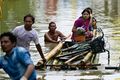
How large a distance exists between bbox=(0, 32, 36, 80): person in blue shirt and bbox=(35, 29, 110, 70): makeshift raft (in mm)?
5116

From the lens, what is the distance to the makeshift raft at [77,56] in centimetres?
1095

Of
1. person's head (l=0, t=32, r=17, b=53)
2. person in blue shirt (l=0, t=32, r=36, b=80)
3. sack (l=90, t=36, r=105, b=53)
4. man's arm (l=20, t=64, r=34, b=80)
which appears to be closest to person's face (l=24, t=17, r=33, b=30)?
A: sack (l=90, t=36, r=105, b=53)

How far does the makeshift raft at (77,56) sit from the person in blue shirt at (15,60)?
512 cm

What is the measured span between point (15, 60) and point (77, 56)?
632 cm

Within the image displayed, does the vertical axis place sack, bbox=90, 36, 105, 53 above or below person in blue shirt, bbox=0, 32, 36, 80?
below

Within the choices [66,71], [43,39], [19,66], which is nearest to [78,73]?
[66,71]

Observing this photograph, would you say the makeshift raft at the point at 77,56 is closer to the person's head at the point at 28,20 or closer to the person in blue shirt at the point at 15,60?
the person's head at the point at 28,20

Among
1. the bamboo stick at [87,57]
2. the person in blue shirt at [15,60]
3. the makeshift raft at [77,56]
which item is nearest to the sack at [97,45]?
the makeshift raft at [77,56]

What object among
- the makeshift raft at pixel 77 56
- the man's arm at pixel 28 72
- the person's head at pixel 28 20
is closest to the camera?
the man's arm at pixel 28 72

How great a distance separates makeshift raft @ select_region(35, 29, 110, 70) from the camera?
35.9ft

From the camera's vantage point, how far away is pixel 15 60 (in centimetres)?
559

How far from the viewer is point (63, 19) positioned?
25.0 m

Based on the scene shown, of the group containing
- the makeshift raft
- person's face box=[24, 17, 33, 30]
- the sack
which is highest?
person's face box=[24, 17, 33, 30]

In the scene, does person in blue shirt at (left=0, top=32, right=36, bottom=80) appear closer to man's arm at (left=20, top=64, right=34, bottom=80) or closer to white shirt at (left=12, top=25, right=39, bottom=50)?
Answer: man's arm at (left=20, top=64, right=34, bottom=80)
